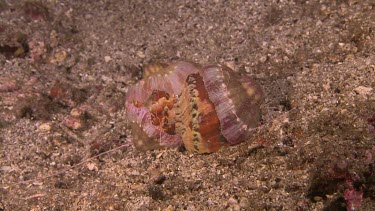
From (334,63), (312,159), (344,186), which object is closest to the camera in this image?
(344,186)

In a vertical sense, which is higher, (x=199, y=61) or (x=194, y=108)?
(x=199, y=61)

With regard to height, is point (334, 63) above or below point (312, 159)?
above

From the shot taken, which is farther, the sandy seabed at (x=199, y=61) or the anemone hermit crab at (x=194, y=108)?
the anemone hermit crab at (x=194, y=108)

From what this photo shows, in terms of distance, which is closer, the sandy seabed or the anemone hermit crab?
the sandy seabed

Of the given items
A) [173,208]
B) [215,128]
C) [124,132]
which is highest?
[215,128]

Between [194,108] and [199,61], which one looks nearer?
[194,108]

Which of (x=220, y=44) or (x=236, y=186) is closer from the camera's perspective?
(x=236, y=186)

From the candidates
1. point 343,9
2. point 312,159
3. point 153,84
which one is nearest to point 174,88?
point 153,84

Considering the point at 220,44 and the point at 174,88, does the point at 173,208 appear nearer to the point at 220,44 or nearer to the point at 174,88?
the point at 174,88
